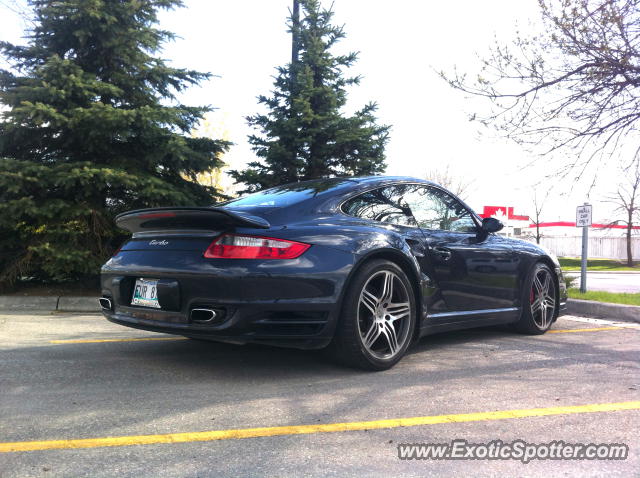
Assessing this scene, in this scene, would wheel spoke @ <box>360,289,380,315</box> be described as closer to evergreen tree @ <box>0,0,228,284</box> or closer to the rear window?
the rear window

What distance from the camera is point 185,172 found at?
1018 cm

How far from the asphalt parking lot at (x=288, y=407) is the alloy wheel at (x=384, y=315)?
0.73 ft

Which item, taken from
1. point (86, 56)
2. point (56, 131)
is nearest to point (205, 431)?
point (56, 131)

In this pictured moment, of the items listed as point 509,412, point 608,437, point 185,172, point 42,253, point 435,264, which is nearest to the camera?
point 608,437

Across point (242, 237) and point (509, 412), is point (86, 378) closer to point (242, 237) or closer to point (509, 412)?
point (242, 237)

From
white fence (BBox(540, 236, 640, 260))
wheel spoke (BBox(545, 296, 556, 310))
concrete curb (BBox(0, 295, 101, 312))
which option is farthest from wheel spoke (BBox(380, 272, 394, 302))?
white fence (BBox(540, 236, 640, 260))

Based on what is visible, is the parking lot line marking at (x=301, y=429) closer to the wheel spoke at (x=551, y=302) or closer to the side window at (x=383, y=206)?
the side window at (x=383, y=206)

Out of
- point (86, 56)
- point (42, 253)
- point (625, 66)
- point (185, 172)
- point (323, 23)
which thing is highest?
point (323, 23)

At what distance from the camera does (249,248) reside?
11.1 feet

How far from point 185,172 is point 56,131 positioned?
225cm

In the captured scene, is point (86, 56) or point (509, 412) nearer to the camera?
point (509, 412)

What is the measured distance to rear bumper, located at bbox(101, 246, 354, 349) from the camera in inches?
130

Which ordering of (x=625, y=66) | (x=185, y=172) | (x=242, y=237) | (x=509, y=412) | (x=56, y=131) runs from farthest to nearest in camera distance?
(x=185, y=172) → (x=56, y=131) → (x=625, y=66) → (x=242, y=237) → (x=509, y=412)

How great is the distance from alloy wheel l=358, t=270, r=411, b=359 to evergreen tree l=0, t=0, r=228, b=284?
5798mm
